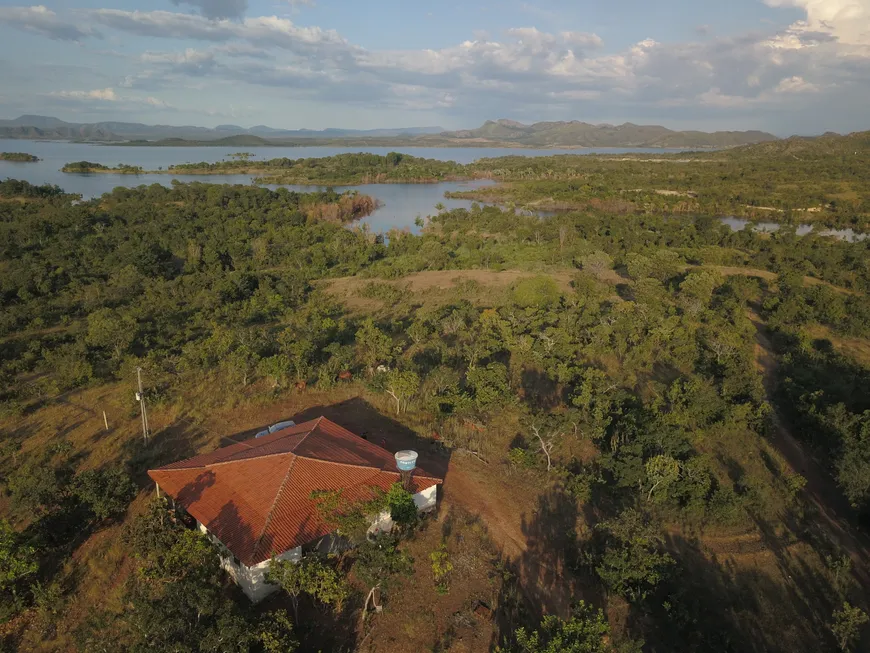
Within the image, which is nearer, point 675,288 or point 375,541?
point 375,541

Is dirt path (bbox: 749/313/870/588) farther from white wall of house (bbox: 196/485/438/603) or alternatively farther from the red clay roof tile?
white wall of house (bbox: 196/485/438/603)

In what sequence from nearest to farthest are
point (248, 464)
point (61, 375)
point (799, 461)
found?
point (248, 464) < point (799, 461) < point (61, 375)

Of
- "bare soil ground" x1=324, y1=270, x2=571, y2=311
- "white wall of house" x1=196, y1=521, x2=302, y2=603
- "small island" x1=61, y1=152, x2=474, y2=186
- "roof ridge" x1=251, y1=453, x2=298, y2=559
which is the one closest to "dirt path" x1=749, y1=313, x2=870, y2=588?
"white wall of house" x1=196, y1=521, x2=302, y2=603

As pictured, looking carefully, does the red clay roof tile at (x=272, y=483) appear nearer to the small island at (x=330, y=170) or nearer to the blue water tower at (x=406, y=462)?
the blue water tower at (x=406, y=462)

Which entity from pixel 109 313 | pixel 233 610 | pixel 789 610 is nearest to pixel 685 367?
pixel 789 610

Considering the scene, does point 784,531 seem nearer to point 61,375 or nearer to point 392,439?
point 392,439

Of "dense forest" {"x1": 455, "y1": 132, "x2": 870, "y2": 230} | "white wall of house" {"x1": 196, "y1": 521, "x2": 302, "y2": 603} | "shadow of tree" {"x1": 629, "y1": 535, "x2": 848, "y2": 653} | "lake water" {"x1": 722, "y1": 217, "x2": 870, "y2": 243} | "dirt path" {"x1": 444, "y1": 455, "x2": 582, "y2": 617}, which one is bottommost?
"shadow of tree" {"x1": 629, "y1": 535, "x2": 848, "y2": 653}

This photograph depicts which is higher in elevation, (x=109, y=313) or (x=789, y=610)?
(x=109, y=313)

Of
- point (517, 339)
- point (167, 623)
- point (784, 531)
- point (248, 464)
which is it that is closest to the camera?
point (167, 623)
